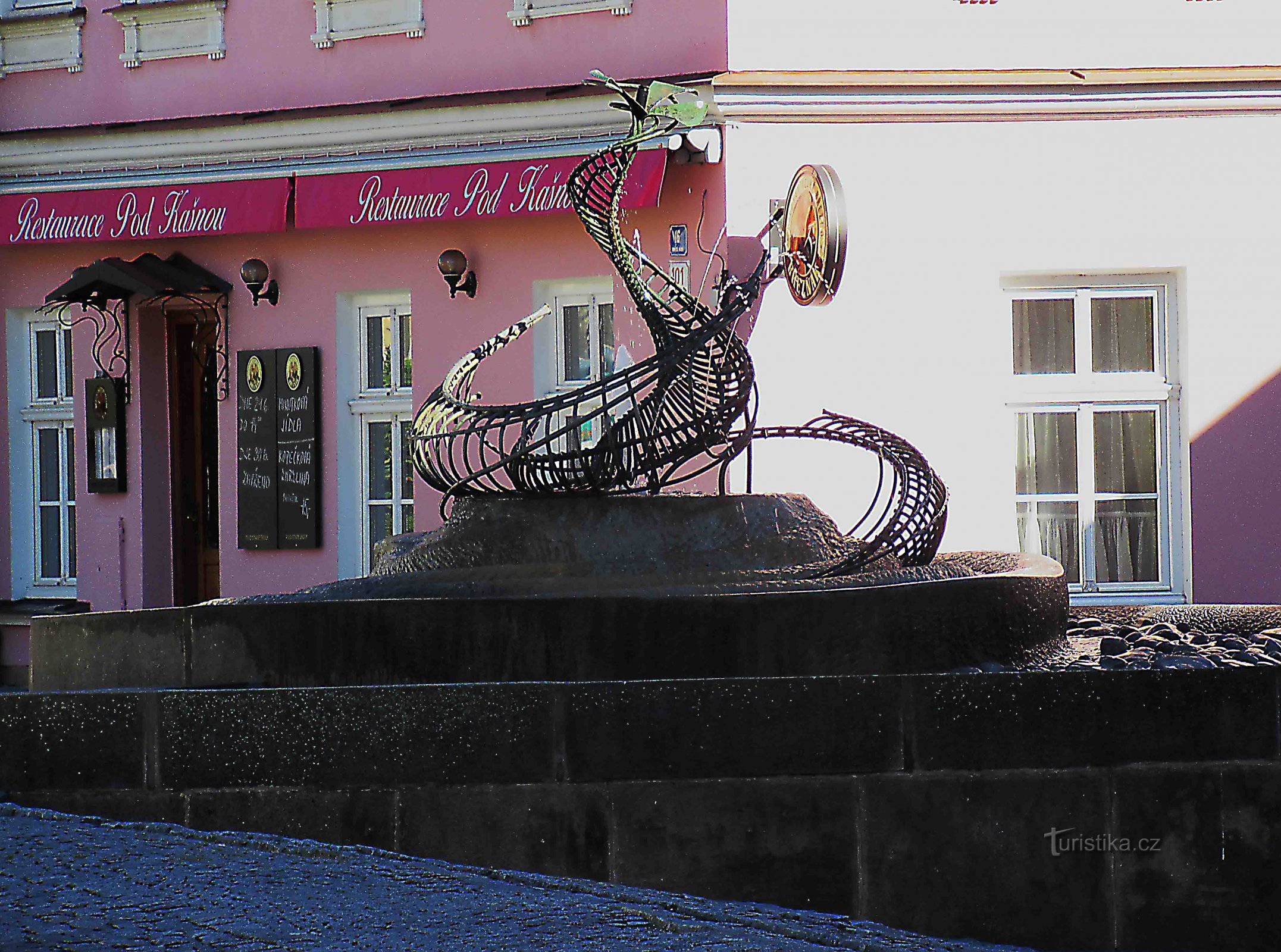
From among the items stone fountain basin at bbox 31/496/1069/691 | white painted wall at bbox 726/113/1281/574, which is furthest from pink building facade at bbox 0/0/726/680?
stone fountain basin at bbox 31/496/1069/691

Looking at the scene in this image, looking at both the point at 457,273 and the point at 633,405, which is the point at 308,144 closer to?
the point at 457,273

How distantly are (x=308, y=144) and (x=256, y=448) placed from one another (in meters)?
2.06

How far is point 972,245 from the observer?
10516mm

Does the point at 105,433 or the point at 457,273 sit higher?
the point at 457,273

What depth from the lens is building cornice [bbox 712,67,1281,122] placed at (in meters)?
10.3

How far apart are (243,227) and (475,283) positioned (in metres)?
1.58

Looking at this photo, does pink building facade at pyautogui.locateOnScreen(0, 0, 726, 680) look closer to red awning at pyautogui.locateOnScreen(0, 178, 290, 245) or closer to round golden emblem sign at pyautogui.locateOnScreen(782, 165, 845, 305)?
red awning at pyautogui.locateOnScreen(0, 178, 290, 245)

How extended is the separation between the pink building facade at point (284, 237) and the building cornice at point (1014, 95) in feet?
2.05

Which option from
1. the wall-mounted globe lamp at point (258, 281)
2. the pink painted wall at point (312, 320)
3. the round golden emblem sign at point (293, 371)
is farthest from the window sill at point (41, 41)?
the round golden emblem sign at point (293, 371)

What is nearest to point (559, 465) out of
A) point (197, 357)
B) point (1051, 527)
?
point (1051, 527)

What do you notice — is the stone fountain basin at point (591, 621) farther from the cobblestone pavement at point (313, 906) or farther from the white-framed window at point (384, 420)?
the white-framed window at point (384, 420)

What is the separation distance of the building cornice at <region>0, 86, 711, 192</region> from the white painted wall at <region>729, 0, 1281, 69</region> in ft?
2.13

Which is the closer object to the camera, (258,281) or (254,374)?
(258,281)

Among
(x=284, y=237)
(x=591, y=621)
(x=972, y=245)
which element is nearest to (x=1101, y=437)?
(x=972, y=245)
